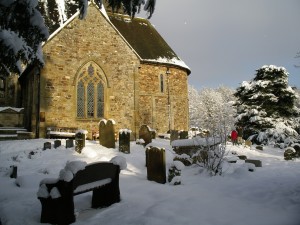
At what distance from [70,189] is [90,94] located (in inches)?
504

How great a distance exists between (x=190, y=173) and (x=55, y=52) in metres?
11.3

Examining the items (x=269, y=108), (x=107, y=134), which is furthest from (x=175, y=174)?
(x=269, y=108)

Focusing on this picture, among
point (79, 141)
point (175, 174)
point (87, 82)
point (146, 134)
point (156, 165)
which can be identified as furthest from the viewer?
point (87, 82)

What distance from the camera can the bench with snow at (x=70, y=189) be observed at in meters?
4.14

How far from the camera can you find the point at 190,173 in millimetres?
8047

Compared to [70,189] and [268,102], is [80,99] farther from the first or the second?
[268,102]

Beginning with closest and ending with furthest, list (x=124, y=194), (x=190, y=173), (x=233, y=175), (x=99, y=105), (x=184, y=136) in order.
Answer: (x=124, y=194)
(x=233, y=175)
(x=190, y=173)
(x=184, y=136)
(x=99, y=105)

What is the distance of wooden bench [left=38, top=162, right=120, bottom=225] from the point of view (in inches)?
163

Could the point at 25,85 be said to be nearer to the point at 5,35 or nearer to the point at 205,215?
the point at 5,35

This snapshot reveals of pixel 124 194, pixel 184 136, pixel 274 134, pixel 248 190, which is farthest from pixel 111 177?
pixel 274 134

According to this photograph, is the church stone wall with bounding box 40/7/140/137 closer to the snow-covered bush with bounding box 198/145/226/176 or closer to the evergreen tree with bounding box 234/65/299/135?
the snow-covered bush with bounding box 198/145/226/176

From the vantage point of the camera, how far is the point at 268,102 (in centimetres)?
2475

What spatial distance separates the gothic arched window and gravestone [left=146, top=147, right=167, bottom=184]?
971 centimetres

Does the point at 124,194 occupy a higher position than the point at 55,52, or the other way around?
the point at 55,52
